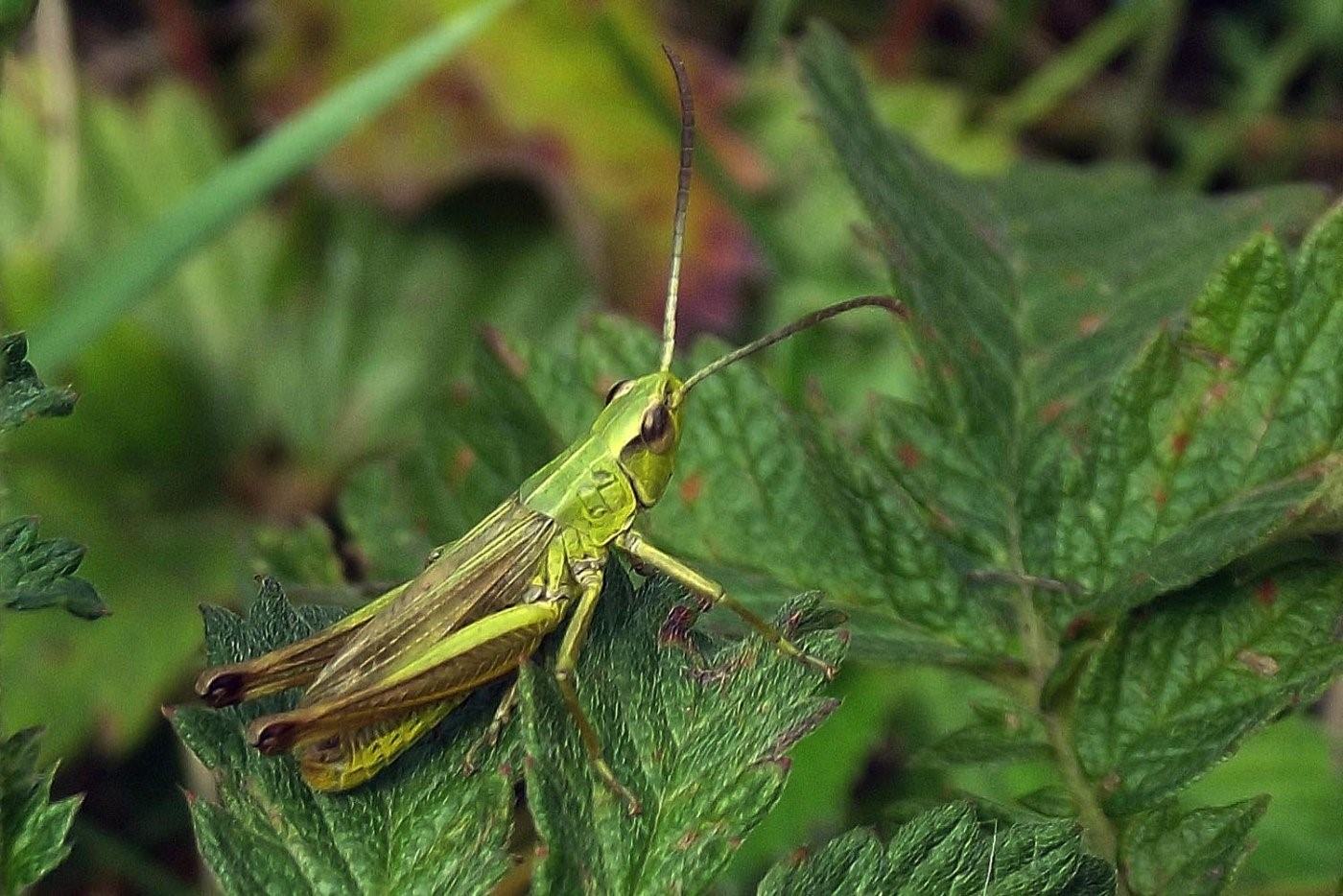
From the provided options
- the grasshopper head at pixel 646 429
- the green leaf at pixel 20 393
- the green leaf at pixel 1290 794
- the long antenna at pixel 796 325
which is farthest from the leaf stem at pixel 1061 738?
the green leaf at pixel 20 393

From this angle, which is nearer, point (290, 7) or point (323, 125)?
point (323, 125)

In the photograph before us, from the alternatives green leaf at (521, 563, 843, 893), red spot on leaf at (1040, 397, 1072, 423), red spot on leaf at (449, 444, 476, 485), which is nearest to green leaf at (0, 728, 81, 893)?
green leaf at (521, 563, 843, 893)

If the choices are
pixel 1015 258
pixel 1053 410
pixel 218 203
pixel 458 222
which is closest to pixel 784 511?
pixel 1053 410

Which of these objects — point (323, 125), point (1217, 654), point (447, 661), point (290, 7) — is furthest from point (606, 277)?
point (1217, 654)

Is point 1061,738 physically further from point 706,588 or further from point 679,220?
point 679,220

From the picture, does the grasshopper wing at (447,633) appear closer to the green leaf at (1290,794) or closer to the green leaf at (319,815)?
the green leaf at (319,815)

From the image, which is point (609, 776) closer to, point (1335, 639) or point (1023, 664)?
point (1023, 664)
